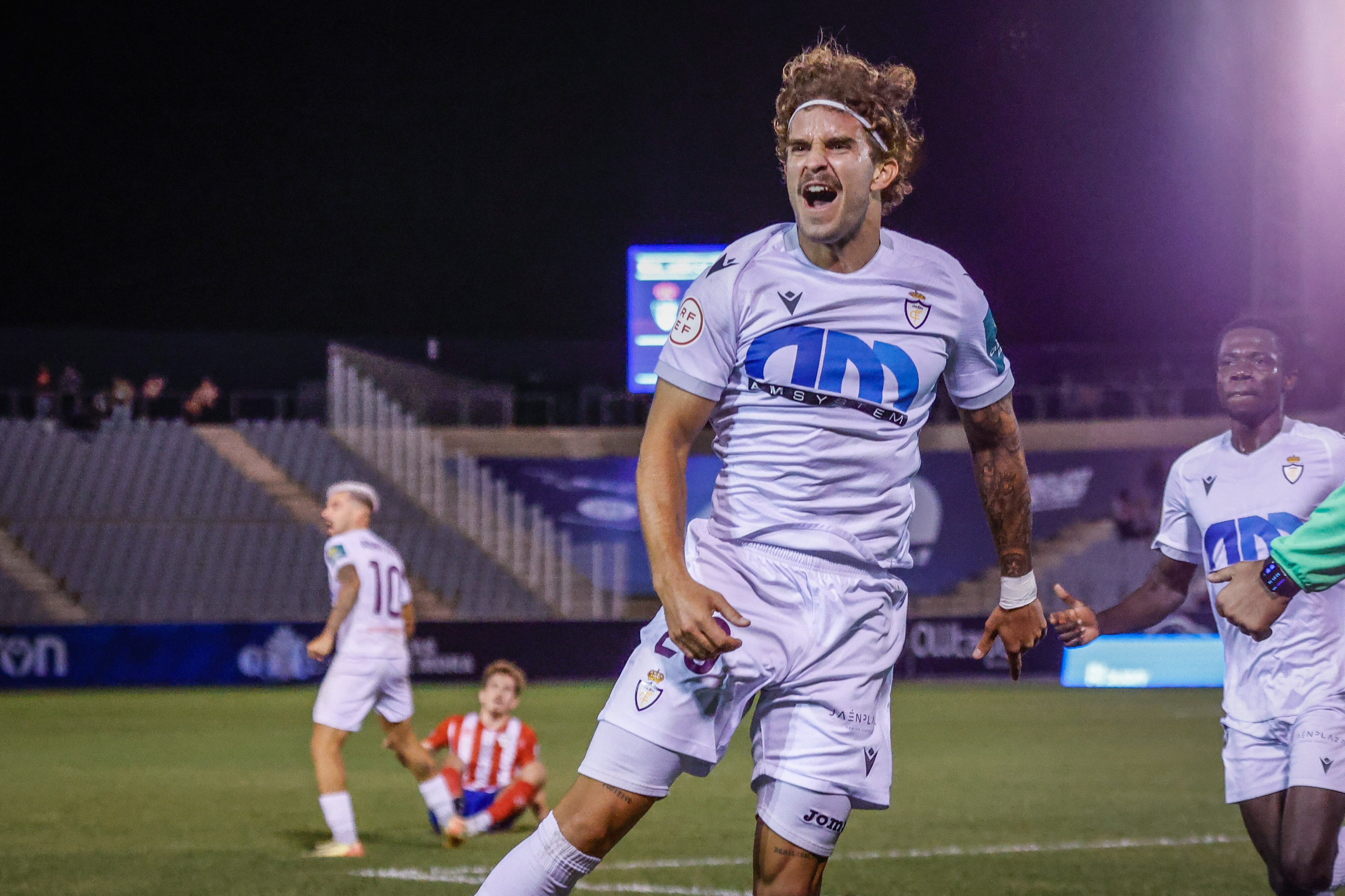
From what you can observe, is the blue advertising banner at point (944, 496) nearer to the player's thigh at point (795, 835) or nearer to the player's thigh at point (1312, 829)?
the player's thigh at point (1312, 829)

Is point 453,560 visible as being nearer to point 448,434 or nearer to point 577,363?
point 448,434

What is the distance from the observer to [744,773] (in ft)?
40.8

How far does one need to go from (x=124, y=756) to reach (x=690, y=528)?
1128 centimetres

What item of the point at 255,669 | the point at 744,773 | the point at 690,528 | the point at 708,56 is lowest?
the point at 255,669

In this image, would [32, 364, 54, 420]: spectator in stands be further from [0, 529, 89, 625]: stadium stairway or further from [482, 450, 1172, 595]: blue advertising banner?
[482, 450, 1172, 595]: blue advertising banner

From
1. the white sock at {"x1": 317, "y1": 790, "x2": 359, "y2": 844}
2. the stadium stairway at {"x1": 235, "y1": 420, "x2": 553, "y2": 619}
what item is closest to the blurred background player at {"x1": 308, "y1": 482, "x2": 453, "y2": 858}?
the white sock at {"x1": 317, "y1": 790, "x2": 359, "y2": 844}

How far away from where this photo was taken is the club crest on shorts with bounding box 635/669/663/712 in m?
3.72

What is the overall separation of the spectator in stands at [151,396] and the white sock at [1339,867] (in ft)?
95.8

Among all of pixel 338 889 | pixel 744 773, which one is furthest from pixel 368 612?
pixel 744 773

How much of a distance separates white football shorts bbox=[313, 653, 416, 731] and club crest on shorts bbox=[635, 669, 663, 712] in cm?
520

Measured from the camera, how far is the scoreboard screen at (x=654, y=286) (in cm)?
2172

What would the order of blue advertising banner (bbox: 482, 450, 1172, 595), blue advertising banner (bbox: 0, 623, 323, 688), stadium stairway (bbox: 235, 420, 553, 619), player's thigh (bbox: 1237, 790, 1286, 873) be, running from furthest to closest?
blue advertising banner (bbox: 482, 450, 1172, 595) → stadium stairway (bbox: 235, 420, 553, 619) → blue advertising banner (bbox: 0, 623, 323, 688) → player's thigh (bbox: 1237, 790, 1286, 873)

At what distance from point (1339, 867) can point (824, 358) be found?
9.98 feet

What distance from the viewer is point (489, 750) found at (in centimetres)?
931
